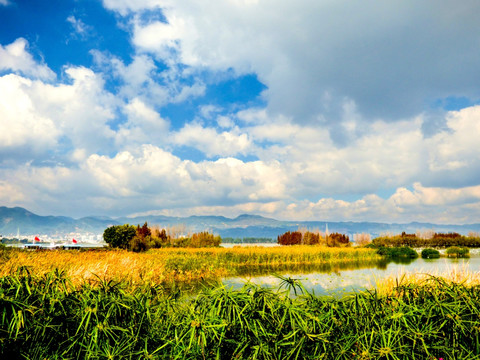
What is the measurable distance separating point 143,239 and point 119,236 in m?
3.15

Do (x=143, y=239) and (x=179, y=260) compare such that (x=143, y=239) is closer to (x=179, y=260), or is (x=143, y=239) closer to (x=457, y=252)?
(x=179, y=260)

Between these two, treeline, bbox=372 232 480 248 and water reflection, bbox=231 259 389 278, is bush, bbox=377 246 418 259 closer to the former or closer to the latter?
treeline, bbox=372 232 480 248

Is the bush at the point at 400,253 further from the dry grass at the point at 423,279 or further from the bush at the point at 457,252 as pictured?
the dry grass at the point at 423,279

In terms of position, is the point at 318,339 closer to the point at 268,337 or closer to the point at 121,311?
the point at 268,337

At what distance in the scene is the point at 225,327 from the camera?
294cm

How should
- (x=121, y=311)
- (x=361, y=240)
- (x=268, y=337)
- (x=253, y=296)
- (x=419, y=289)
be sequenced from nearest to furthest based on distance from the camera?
(x=268, y=337) → (x=253, y=296) → (x=121, y=311) → (x=419, y=289) → (x=361, y=240)

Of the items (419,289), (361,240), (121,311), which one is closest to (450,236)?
(361,240)

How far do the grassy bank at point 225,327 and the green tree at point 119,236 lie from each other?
80.0 feet

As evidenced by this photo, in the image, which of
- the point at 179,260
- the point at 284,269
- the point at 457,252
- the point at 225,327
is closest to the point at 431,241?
the point at 457,252

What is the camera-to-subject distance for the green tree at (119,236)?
2666cm

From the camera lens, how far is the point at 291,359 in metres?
Answer: 2.92

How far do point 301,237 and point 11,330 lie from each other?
4402 cm

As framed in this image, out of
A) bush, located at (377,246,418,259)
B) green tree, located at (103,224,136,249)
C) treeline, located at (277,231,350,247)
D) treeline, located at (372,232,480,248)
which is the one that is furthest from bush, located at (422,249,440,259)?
green tree, located at (103,224,136,249)

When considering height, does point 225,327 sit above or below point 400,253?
above
